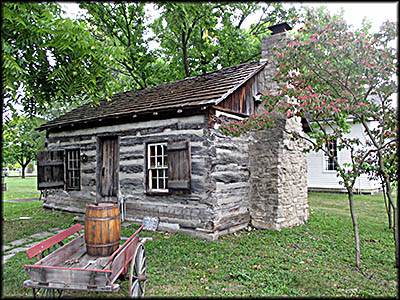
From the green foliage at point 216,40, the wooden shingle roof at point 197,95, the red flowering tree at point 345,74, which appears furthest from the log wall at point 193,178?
the green foliage at point 216,40

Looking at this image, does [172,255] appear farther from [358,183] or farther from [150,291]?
[358,183]

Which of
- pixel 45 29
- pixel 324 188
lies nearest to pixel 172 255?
pixel 45 29

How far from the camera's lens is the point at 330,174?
16.9 meters

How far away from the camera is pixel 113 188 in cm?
965

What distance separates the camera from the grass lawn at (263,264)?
4.53 meters

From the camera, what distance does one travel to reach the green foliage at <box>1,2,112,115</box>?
178 inches

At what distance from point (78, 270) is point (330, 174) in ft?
54.7

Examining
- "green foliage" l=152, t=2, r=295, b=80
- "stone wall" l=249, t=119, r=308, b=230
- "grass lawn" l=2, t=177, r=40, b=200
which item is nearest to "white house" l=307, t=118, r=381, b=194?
"green foliage" l=152, t=2, r=295, b=80

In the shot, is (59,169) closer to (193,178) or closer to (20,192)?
(193,178)

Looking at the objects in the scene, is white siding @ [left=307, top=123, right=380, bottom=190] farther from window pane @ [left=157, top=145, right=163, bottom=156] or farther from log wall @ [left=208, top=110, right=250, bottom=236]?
window pane @ [left=157, top=145, right=163, bottom=156]

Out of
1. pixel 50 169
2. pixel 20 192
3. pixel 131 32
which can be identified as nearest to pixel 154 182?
pixel 50 169

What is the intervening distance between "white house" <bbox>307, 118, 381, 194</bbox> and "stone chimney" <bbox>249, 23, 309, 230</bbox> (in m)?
8.57

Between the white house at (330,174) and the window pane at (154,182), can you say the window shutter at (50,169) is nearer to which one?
the window pane at (154,182)

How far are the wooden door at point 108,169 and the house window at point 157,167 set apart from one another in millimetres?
1579
